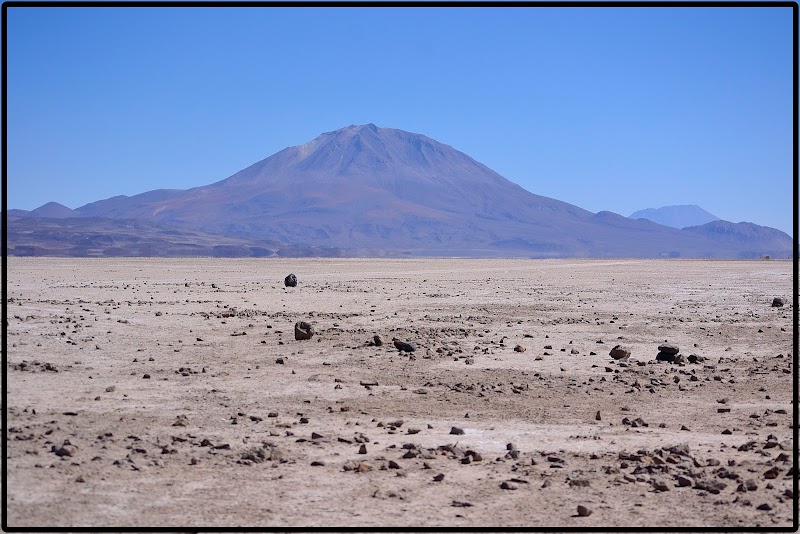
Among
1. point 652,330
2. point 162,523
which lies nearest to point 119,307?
point 652,330

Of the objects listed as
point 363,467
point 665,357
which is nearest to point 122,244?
point 665,357

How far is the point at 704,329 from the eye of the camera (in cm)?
1869

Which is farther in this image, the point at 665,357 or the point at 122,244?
the point at 122,244

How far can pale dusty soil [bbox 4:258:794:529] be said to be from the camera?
21.1ft

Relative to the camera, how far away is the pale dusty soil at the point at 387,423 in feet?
21.1

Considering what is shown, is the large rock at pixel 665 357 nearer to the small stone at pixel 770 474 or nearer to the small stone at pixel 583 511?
the small stone at pixel 770 474

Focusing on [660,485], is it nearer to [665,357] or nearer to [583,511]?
[583,511]

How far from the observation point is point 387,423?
9305 millimetres

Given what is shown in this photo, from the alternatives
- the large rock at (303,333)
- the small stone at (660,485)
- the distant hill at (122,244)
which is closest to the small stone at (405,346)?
the large rock at (303,333)

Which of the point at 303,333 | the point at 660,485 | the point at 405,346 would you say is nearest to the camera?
the point at 660,485

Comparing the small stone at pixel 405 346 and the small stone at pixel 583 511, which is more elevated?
the small stone at pixel 405 346

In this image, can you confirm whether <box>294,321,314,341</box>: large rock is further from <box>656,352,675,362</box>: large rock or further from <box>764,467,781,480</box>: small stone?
<box>764,467,781,480</box>: small stone

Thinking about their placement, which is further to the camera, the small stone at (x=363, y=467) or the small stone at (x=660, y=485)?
the small stone at (x=363, y=467)

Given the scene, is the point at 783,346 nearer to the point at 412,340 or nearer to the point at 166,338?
the point at 412,340
